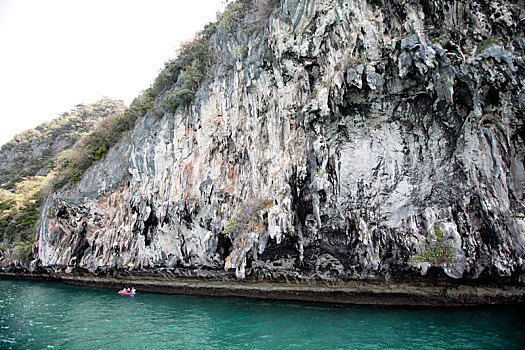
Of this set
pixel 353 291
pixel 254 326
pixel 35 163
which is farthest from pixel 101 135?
pixel 35 163

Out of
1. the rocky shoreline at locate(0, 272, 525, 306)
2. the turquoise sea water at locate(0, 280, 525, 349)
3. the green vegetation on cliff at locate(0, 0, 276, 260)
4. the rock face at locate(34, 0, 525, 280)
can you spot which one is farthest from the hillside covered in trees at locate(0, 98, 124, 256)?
the turquoise sea water at locate(0, 280, 525, 349)

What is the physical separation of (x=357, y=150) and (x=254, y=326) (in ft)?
34.3

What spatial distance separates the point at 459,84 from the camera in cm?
1276

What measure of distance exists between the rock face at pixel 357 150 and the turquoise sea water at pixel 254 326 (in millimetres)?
2083

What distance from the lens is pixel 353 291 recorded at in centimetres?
1560

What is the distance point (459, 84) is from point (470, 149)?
316 cm

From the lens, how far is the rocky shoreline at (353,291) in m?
13.2

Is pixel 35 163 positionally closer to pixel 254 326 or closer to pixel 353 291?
pixel 254 326

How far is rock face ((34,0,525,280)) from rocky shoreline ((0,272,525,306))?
71cm

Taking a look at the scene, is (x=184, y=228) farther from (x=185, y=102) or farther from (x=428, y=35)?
(x=428, y=35)

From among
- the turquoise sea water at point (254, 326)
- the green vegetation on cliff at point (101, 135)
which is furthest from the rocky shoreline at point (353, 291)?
the green vegetation on cliff at point (101, 135)

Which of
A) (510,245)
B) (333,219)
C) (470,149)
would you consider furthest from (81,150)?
(510,245)

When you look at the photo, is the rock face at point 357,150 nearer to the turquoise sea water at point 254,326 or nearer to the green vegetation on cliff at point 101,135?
the green vegetation on cliff at point 101,135

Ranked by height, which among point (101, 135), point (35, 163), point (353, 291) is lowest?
point (353, 291)
